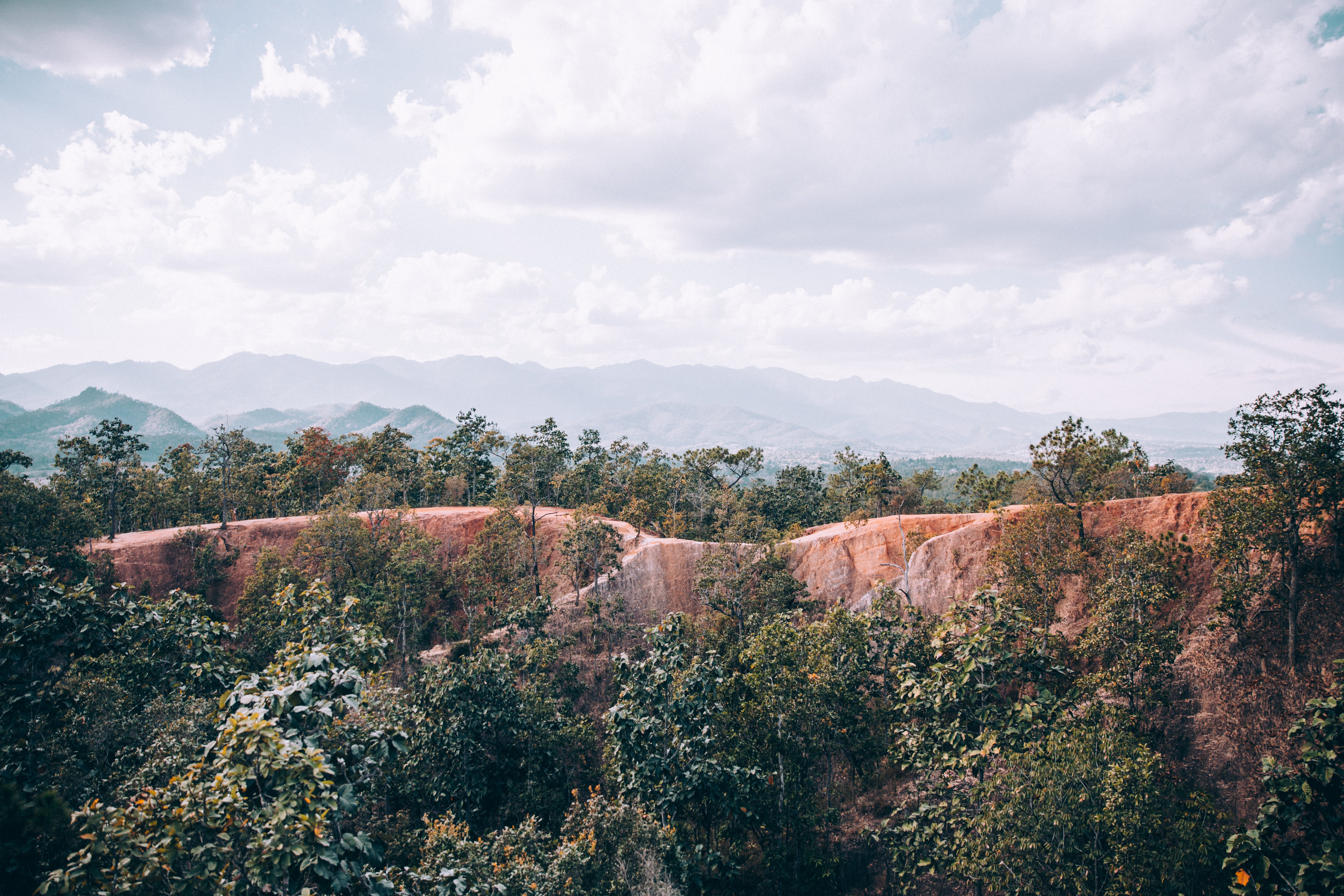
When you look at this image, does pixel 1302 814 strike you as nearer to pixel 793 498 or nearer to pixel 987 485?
pixel 987 485

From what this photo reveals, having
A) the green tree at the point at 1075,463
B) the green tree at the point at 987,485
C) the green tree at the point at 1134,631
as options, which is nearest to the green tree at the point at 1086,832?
the green tree at the point at 1134,631

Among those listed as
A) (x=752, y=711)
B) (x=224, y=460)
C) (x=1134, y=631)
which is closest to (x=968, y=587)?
(x=1134, y=631)

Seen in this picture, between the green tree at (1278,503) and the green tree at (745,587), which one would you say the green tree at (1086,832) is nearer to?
the green tree at (1278,503)

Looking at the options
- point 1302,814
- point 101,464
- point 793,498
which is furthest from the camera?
Answer: point 793,498

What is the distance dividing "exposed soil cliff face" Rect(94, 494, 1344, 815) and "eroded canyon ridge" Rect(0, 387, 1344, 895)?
12 cm

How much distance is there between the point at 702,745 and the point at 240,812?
1267cm

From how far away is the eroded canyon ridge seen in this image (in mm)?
10148

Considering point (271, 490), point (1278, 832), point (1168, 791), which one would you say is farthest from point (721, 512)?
point (271, 490)

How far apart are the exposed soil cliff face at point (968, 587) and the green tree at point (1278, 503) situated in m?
0.92

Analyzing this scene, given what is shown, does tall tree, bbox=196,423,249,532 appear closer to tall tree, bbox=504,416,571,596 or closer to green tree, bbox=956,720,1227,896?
tall tree, bbox=504,416,571,596

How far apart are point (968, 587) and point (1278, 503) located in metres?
13.0

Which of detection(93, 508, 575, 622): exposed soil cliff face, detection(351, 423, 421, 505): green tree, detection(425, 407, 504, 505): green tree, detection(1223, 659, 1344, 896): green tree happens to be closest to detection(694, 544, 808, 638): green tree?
detection(93, 508, 575, 622): exposed soil cliff face

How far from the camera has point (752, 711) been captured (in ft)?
64.8

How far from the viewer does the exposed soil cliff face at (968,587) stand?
1950 cm
